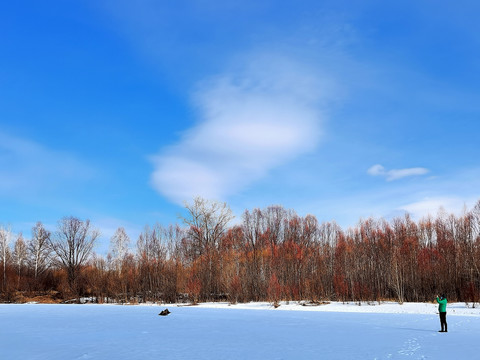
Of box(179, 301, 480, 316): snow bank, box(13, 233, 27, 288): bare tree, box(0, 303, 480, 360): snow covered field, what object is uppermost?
box(13, 233, 27, 288): bare tree

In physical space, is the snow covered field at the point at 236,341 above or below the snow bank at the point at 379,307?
above

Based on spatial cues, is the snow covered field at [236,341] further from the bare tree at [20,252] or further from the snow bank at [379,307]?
the bare tree at [20,252]

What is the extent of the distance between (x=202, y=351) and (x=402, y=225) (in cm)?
4069

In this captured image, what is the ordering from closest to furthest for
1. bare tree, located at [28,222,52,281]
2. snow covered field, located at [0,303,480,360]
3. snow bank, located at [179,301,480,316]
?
snow covered field, located at [0,303,480,360] < snow bank, located at [179,301,480,316] < bare tree, located at [28,222,52,281]

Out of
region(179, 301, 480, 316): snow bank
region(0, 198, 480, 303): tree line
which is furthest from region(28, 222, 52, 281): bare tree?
region(179, 301, 480, 316): snow bank

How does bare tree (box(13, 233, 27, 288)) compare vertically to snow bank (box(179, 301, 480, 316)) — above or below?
above

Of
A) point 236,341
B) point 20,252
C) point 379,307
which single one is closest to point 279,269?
point 379,307

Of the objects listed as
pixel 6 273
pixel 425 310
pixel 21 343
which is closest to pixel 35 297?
pixel 6 273

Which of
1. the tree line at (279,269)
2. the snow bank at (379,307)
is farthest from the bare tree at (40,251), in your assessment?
the snow bank at (379,307)

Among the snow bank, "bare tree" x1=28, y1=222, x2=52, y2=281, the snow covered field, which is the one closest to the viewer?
the snow covered field

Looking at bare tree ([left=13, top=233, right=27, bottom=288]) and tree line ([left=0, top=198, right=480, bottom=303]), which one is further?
bare tree ([left=13, top=233, right=27, bottom=288])

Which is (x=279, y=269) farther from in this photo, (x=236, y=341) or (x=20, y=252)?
(x=20, y=252)

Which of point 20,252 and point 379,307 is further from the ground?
point 20,252

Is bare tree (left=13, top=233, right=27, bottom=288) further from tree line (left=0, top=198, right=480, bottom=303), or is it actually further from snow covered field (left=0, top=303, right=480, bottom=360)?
snow covered field (left=0, top=303, right=480, bottom=360)
